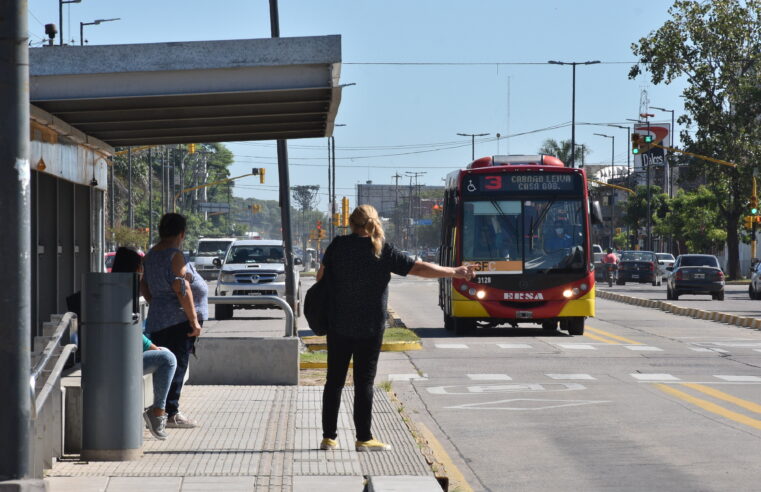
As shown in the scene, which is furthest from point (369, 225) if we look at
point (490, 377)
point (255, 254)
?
point (255, 254)

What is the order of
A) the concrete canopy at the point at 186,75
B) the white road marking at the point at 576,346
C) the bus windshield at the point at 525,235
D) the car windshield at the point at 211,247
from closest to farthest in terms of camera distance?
the concrete canopy at the point at 186,75, the white road marking at the point at 576,346, the bus windshield at the point at 525,235, the car windshield at the point at 211,247

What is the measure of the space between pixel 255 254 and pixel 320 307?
24.1 m

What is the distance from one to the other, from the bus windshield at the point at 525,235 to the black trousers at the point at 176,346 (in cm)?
1408

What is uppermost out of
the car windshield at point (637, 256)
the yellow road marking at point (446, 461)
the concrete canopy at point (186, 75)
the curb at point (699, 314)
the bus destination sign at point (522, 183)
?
the concrete canopy at point (186, 75)

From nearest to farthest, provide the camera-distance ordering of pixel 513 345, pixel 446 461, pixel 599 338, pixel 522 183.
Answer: pixel 446 461, pixel 513 345, pixel 599 338, pixel 522 183

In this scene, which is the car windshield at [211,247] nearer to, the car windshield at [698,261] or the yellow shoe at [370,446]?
the car windshield at [698,261]

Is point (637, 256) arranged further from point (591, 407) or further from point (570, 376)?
point (591, 407)

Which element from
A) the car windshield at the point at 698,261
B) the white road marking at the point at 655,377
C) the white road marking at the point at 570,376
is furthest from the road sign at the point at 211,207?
the white road marking at the point at 655,377

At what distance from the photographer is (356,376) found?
9430mm

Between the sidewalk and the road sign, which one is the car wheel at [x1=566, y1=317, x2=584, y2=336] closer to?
the sidewalk

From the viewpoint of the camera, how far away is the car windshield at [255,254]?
32875 mm

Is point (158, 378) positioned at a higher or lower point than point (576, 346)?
higher

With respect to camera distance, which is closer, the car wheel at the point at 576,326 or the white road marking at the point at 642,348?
the white road marking at the point at 642,348

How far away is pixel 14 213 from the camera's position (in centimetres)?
693
